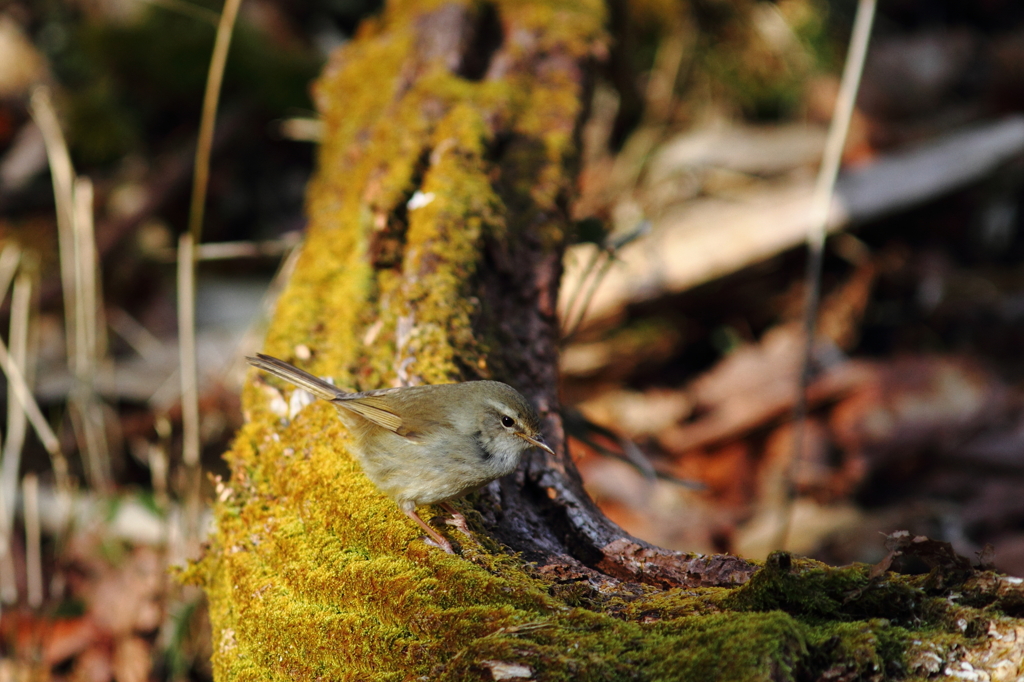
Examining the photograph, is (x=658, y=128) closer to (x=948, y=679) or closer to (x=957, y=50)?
(x=957, y=50)

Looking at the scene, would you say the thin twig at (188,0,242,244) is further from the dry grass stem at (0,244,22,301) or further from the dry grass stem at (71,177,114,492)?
the dry grass stem at (0,244,22,301)

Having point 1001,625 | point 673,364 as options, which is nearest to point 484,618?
point 1001,625

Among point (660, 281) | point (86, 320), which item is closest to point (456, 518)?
point (86, 320)

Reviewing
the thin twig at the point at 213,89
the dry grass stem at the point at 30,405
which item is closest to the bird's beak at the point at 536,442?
the thin twig at the point at 213,89

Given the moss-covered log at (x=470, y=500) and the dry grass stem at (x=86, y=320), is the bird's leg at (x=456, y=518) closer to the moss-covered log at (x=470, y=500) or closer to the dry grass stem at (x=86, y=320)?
the moss-covered log at (x=470, y=500)

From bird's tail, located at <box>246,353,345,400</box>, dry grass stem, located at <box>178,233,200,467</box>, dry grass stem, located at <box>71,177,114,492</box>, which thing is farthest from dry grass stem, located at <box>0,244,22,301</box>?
bird's tail, located at <box>246,353,345,400</box>

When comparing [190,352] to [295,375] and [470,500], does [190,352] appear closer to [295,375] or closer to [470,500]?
[295,375]
